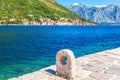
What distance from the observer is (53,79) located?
1529 cm

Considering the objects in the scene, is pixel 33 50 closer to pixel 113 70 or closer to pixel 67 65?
pixel 113 70

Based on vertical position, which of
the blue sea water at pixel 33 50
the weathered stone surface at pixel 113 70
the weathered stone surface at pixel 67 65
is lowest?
the blue sea water at pixel 33 50

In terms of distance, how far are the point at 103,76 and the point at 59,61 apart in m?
2.91

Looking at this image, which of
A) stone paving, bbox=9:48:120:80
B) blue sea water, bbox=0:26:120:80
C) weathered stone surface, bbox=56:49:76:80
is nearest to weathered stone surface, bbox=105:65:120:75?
stone paving, bbox=9:48:120:80

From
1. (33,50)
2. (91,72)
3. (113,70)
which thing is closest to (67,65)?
(91,72)

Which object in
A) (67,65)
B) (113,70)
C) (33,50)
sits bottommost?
(33,50)

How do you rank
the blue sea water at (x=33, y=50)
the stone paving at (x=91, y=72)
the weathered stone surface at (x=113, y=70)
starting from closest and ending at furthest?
the stone paving at (x=91, y=72) < the weathered stone surface at (x=113, y=70) < the blue sea water at (x=33, y=50)

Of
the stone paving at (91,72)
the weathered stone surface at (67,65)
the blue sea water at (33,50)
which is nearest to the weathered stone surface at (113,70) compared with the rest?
the stone paving at (91,72)

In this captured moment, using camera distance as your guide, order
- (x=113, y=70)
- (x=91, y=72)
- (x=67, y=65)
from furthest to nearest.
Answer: (x=113, y=70), (x=91, y=72), (x=67, y=65)

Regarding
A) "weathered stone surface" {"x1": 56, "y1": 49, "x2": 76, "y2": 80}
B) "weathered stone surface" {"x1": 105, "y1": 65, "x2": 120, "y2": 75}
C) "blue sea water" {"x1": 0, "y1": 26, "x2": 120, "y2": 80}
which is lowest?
"blue sea water" {"x1": 0, "y1": 26, "x2": 120, "y2": 80}

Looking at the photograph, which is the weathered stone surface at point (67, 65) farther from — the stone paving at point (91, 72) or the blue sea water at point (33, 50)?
the blue sea water at point (33, 50)

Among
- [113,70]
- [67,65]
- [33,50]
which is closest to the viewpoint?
[67,65]

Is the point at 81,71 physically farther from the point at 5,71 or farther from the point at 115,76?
the point at 5,71

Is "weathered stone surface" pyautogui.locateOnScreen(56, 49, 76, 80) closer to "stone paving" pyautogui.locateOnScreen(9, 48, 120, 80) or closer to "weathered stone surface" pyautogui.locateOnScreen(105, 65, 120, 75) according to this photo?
"stone paving" pyautogui.locateOnScreen(9, 48, 120, 80)
